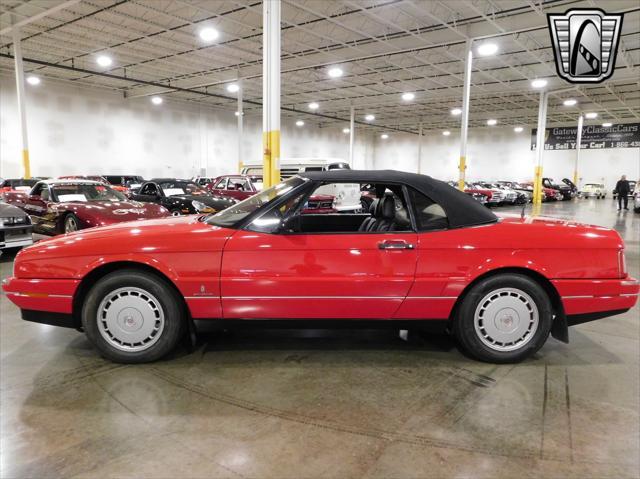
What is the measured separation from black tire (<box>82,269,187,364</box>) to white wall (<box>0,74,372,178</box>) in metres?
21.5

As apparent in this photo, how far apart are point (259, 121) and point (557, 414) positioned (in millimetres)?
31820

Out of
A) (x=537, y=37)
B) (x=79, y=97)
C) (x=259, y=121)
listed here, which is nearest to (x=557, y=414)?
(x=537, y=37)

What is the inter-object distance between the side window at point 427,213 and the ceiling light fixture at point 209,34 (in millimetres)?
13494

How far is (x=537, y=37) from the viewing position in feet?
51.7

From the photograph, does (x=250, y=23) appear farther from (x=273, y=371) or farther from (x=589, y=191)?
(x=589, y=191)

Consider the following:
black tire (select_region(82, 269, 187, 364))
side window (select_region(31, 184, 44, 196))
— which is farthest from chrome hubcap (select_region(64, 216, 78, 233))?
black tire (select_region(82, 269, 187, 364))

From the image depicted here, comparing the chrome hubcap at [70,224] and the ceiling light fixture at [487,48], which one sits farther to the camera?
the ceiling light fixture at [487,48]

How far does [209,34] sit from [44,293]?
1360cm

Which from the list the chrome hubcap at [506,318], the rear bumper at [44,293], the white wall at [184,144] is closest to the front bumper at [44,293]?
the rear bumper at [44,293]

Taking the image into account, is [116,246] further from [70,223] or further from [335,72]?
[335,72]

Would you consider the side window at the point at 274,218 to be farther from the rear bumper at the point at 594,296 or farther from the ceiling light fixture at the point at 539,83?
the ceiling light fixture at the point at 539,83

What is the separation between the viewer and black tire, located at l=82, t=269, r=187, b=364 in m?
3.02

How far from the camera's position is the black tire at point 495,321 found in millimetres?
3078

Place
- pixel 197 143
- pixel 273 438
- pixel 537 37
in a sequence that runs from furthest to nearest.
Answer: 1. pixel 197 143
2. pixel 537 37
3. pixel 273 438
